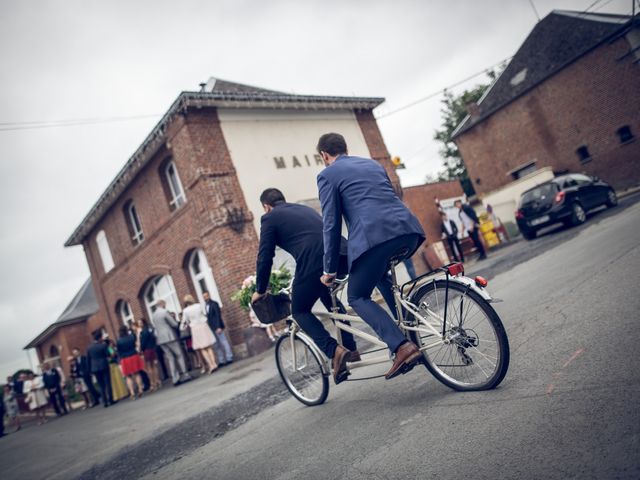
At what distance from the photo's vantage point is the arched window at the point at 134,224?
16375 mm

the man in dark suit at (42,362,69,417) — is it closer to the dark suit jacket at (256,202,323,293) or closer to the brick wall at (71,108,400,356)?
the brick wall at (71,108,400,356)

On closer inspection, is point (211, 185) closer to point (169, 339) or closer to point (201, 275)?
point (201, 275)

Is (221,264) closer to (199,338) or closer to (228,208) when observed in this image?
(228,208)


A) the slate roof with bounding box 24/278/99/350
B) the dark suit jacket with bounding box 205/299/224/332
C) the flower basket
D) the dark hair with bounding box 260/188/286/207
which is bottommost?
the flower basket

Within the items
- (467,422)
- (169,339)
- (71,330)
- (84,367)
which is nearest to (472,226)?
(169,339)

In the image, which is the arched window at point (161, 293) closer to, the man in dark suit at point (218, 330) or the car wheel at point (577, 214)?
the man in dark suit at point (218, 330)

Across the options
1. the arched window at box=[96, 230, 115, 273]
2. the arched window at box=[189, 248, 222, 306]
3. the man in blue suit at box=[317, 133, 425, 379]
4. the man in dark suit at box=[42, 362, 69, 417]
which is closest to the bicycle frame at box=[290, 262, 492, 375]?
the man in blue suit at box=[317, 133, 425, 379]

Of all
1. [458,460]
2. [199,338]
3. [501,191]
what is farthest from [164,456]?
[501,191]

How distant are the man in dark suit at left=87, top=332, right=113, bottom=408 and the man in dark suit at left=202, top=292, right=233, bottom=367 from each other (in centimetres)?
289

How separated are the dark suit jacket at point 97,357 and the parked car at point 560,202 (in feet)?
41.2

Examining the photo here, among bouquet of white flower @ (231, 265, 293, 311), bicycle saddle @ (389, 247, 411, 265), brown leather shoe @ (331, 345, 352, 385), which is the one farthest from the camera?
bouquet of white flower @ (231, 265, 293, 311)

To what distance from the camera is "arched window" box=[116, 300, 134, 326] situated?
60.5ft

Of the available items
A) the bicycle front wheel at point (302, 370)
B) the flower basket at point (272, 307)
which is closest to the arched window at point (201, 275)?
the bicycle front wheel at point (302, 370)

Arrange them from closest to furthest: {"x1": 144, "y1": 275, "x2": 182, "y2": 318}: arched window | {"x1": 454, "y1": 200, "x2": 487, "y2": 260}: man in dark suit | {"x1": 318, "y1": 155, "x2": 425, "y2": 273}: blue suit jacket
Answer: {"x1": 318, "y1": 155, "x2": 425, "y2": 273}: blue suit jacket < {"x1": 454, "y1": 200, "x2": 487, "y2": 260}: man in dark suit < {"x1": 144, "y1": 275, "x2": 182, "y2": 318}: arched window
